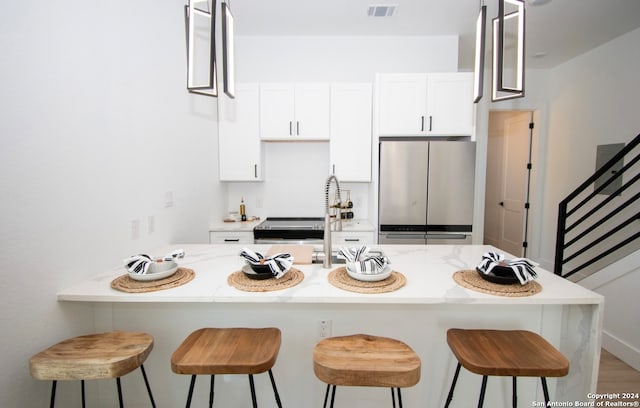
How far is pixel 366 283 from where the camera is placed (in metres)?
1.35

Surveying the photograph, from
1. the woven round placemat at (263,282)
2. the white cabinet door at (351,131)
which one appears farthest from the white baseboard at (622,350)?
the woven round placemat at (263,282)

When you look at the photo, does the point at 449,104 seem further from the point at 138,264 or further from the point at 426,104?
the point at 138,264

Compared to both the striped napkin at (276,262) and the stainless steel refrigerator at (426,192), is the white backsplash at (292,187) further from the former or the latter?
the striped napkin at (276,262)

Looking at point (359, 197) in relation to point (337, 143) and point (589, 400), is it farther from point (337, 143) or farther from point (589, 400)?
point (589, 400)

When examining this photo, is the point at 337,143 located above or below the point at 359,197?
above

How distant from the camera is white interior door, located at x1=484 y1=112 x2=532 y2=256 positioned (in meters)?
4.32

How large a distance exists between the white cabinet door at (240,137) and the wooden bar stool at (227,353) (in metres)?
2.20

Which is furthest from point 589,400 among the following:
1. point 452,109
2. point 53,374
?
point 452,109

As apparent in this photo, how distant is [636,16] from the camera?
274cm

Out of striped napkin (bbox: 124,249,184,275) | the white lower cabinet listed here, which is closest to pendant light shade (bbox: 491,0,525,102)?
striped napkin (bbox: 124,249,184,275)

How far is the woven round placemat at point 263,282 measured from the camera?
130cm

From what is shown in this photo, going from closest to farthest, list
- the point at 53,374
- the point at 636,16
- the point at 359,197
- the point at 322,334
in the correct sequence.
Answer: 1. the point at 53,374
2. the point at 322,334
3. the point at 636,16
4. the point at 359,197

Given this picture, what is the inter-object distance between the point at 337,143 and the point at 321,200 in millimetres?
745

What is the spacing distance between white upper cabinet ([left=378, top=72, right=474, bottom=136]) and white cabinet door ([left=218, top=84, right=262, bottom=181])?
4.42 feet
